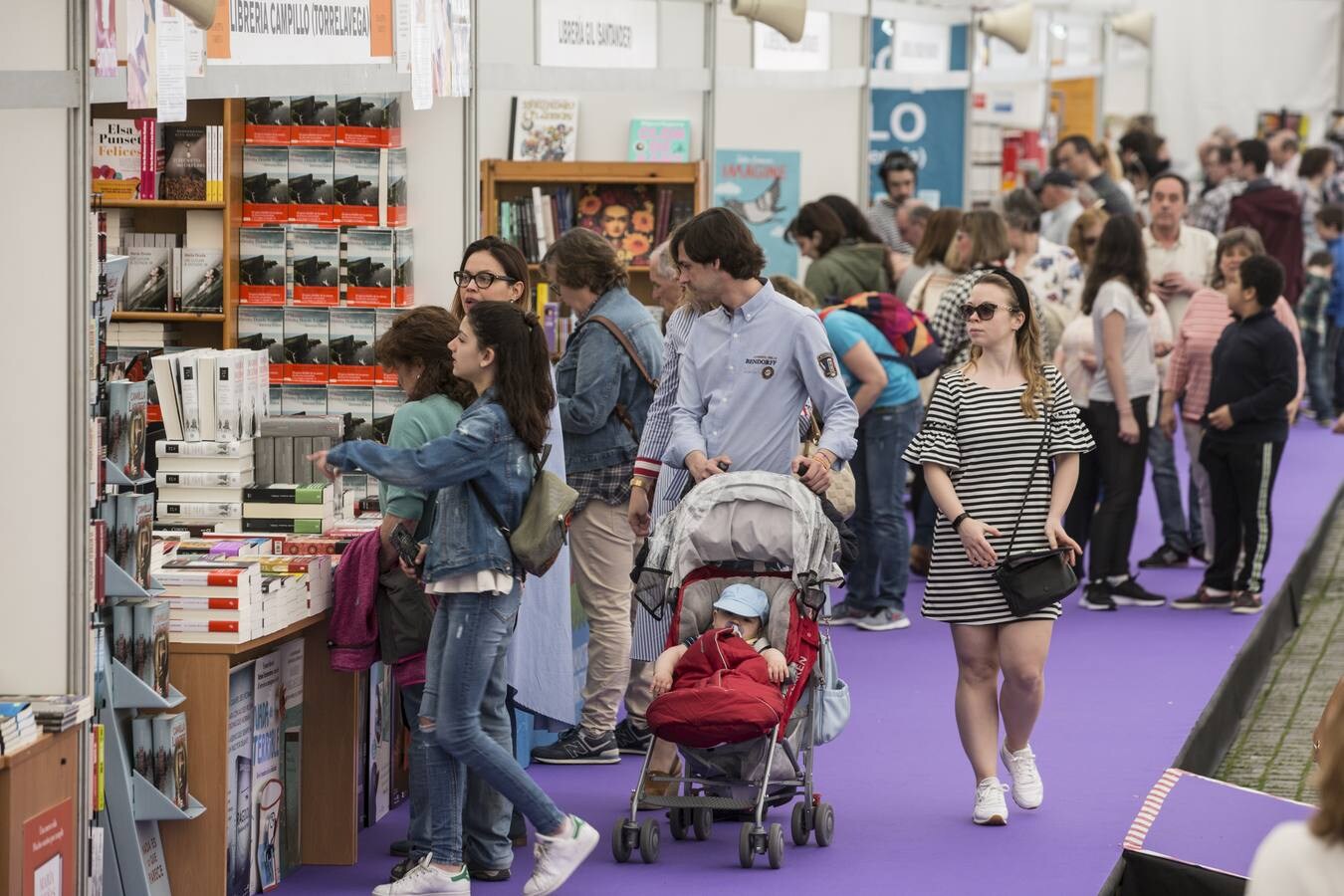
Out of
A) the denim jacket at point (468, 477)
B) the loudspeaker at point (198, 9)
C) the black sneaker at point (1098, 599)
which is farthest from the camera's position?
the black sneaker at point (1098, 599)

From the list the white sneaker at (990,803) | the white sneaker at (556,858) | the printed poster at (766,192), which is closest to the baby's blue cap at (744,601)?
the white sneaker at (556,858)

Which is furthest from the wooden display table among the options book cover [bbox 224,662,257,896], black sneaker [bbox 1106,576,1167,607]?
black sneaker [bbox 1106,576,1167,607]

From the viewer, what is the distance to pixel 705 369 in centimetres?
557

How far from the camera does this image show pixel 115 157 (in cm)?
647

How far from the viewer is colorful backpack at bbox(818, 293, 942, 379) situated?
7965 millimetres

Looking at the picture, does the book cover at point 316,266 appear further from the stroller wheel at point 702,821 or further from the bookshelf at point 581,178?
the stroller wheel at point 702,821

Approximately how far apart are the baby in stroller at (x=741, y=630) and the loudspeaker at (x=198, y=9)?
200 cm

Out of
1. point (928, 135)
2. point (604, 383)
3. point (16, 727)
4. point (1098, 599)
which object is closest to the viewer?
point (16, 727)

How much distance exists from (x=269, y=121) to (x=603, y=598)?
191 cm

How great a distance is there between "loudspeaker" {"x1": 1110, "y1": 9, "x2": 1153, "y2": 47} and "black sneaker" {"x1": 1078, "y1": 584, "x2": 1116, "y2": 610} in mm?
13035

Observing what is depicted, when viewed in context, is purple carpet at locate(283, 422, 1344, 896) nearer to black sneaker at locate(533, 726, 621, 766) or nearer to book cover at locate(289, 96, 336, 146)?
black sneaker at locate(533, 726, 621, 766)

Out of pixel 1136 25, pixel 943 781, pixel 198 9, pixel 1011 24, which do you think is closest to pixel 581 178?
pixel 943 781

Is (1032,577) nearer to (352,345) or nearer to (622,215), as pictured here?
(352,345)

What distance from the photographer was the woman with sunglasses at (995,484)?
5.48 m
